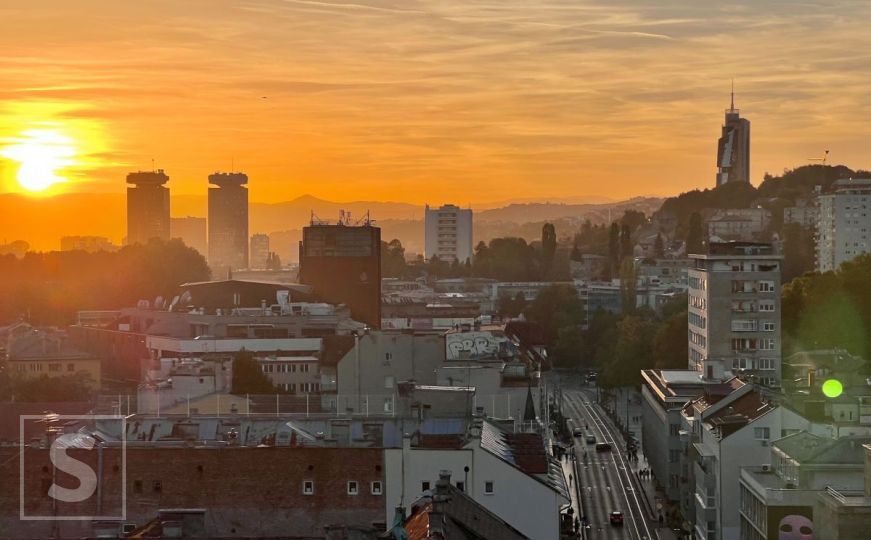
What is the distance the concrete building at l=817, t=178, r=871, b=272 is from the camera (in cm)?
16432

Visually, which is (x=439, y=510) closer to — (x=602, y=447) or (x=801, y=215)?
(x=602, y=447)

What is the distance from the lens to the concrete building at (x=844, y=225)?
539 ft

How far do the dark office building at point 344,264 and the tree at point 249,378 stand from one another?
33.4 meters

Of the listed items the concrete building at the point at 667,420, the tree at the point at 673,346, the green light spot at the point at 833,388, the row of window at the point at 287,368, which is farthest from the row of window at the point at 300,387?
the green light spot at the point at 833,388

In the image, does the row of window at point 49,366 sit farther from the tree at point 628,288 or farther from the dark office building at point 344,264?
the tree at point 628,288

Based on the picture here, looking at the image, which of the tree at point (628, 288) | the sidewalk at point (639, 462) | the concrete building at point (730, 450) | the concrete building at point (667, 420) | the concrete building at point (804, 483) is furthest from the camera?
the tree at point (628, 288)

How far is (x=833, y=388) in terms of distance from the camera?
5044cm

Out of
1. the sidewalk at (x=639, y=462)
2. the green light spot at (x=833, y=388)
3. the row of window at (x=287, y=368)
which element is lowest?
the sidewalk at (x=639, y=462)

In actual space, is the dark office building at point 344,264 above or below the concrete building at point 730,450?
above

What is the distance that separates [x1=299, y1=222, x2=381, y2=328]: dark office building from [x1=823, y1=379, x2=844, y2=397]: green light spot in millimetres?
55362

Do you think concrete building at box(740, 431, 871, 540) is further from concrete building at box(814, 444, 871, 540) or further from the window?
the window

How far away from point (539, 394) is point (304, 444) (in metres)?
25.1

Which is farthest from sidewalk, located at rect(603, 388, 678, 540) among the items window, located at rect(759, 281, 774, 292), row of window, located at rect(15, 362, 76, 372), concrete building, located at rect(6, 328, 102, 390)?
row of window, located at rect(15, 362, 76, 372)

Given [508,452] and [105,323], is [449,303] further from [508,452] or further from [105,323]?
[508,452]
